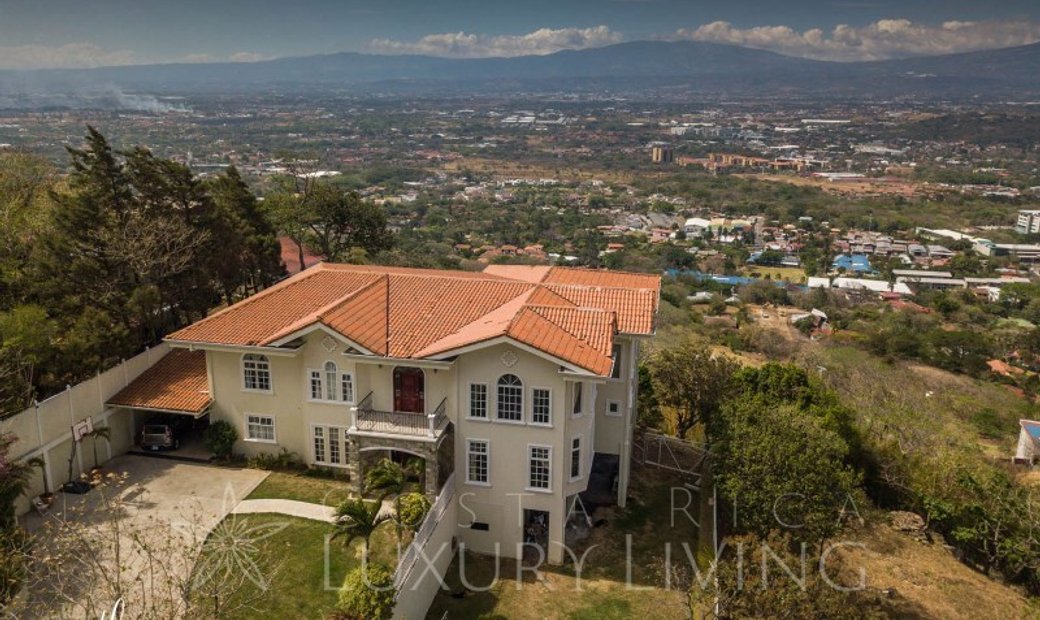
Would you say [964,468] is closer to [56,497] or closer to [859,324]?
[56,497]

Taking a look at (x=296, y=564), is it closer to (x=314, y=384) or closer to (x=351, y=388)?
(x=351, y=388)

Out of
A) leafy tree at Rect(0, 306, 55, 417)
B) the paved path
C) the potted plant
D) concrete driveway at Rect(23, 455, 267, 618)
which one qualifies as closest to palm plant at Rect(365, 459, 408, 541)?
the paved path

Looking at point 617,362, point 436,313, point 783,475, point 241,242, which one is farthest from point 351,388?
point 783,475

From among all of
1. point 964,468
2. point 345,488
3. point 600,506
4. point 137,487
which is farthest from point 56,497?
point 964,468

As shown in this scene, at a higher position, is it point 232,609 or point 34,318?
point 34,318

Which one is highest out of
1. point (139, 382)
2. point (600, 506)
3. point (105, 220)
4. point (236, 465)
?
point (105, 220)
